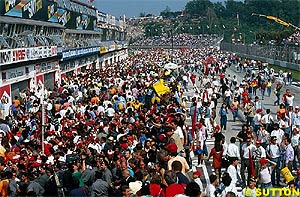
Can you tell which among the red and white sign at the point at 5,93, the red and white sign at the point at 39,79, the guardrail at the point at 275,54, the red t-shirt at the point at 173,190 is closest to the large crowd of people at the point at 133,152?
the red t-shirt at the point at 173,190

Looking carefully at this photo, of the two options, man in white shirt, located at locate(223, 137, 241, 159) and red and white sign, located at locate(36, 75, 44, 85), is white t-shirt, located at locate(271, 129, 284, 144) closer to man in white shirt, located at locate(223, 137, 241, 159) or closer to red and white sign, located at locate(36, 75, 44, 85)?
man in white shirt, located at locate(223, 137, 241, 159)

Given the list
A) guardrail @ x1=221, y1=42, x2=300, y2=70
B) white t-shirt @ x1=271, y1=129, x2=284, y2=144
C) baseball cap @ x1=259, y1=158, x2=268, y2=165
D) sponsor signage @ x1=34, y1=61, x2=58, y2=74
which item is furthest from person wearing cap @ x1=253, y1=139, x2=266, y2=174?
guardrail @ x1=221, y1=42, x2=300, y2=70

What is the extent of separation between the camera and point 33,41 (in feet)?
121

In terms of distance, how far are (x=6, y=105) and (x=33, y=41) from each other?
10.4m

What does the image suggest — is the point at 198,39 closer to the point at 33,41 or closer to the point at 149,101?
the point at 33,41

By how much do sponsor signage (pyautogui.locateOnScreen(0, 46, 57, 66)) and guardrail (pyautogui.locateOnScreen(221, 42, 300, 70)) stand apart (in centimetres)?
2631

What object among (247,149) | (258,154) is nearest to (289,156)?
(258,154)

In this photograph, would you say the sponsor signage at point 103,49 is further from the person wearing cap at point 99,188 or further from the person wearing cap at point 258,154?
the person wearing cap at point 99,188

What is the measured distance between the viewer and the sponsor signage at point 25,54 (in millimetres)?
29328

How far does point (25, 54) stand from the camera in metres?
33.3

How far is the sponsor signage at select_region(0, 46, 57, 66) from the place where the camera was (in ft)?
96.2

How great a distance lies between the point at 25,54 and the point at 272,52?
158ft

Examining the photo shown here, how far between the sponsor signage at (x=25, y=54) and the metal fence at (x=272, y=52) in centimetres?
2694

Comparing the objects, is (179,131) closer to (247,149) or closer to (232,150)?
(232,150)
